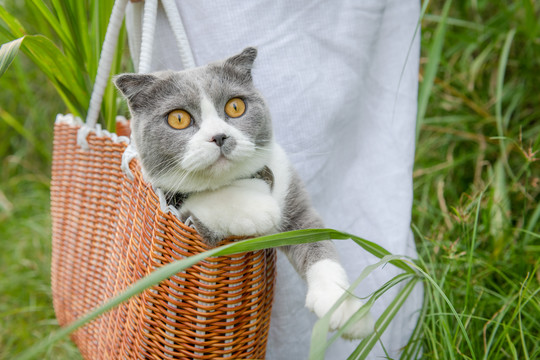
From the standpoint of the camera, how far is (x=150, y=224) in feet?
2.48

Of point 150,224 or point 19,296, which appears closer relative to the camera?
point 150,224

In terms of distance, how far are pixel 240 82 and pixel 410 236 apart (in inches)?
24.7

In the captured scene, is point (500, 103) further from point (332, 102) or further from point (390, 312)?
point (390, 312)

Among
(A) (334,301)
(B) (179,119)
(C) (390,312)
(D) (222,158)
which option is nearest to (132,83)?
(B) (179,119)

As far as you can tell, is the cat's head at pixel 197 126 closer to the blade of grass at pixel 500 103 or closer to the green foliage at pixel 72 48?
the green foliage at pixel 72 48

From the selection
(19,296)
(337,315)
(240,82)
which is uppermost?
(240,82)

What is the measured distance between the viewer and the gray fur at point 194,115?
758 millimetres

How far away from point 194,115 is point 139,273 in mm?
298

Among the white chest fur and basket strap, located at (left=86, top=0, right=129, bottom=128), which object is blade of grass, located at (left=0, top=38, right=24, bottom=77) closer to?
basket strap, located at (left=86, top=0, right=129, bottom=128)

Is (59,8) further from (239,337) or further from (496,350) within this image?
(496,350)

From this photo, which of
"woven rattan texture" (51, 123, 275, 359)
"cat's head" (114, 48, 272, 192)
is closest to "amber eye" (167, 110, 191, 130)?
"cat's head" (114, 48, 272, 192)

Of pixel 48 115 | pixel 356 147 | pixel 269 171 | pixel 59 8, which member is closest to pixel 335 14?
pixel 356 147

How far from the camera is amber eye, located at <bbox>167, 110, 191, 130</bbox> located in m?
0.76

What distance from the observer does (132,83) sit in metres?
0.80
